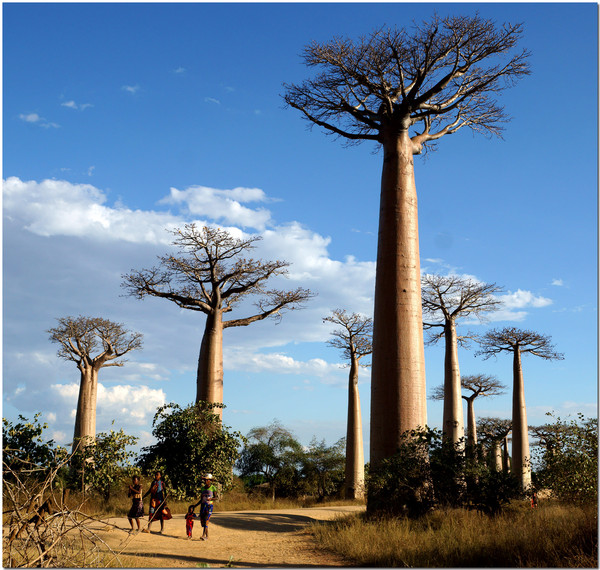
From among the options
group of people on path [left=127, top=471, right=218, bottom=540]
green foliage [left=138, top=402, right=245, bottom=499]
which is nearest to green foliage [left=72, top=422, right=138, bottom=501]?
group of people on path [left=127, top=471, right=218, bottom=540]

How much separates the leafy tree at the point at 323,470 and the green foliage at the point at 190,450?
40.8 ft

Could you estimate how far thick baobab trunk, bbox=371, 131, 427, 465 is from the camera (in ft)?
35.0

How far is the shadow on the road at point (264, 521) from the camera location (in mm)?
11281

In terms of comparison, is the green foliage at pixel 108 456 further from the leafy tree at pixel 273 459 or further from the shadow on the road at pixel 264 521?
the leafy tree at pixel 273 459

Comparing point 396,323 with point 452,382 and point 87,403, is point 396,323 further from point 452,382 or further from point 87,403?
point 87,403

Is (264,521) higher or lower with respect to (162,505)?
lower

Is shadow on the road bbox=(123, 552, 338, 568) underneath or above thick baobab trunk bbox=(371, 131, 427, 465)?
underneath

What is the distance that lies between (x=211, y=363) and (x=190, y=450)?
3518mm

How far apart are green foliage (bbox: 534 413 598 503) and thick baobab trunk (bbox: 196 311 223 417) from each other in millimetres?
9348

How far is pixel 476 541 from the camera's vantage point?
7.02m

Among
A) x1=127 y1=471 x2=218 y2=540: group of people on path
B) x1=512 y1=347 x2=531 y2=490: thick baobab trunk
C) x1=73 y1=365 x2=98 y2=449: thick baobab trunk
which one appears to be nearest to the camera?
x1=127 y1=471 x2=218 y2=540: group of people on path

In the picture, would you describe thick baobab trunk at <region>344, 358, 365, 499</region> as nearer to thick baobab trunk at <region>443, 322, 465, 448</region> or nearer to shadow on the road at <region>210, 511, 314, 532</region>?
thick baobab trunk at <region>443, 322, 465, 448</region>

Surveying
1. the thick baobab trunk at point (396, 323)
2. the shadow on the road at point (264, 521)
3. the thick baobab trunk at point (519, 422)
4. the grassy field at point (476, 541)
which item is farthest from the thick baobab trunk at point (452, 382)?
the grassy field at point (476, 541)

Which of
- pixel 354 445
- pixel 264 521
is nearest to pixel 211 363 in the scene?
pixel 264 521
